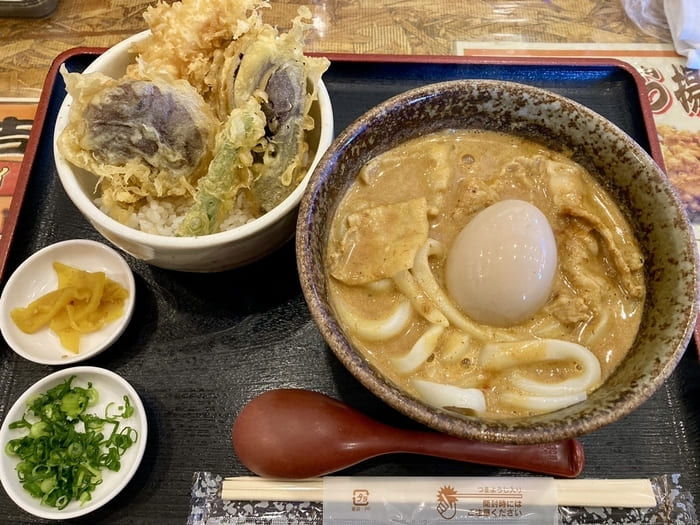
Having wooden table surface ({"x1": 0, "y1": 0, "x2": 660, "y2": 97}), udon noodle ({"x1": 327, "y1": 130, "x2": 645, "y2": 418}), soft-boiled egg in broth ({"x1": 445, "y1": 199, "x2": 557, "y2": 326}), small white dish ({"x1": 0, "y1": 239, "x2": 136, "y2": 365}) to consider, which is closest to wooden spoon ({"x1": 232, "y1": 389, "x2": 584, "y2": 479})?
udon noodle ({"x1": 327, "y1": 130, "x2": 645, "y2": 418})

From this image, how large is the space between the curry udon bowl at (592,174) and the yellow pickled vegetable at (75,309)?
2.44ft

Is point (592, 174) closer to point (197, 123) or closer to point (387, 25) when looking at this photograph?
point (197, 123)

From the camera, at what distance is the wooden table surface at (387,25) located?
8.66 feet

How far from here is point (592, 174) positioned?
1.62m

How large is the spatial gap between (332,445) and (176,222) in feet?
2.61

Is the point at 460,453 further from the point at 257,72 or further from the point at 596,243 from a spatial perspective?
the point at 257,72

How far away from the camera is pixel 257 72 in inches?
60.7

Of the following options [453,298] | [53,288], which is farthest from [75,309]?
[453,298]

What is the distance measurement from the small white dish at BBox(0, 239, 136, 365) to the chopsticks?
0.61 m

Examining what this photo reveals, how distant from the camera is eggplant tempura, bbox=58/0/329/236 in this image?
150 cm

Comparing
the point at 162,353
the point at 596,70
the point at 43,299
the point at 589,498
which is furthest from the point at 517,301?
the point at 43,299

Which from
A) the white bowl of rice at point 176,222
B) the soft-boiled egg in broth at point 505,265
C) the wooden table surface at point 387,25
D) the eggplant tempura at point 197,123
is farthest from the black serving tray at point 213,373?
the wooden table surface at point 387,25

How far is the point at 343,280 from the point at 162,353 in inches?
25.8

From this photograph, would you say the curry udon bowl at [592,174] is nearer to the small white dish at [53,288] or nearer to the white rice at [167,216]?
the white rice at [167,216]
